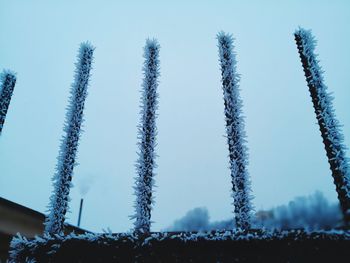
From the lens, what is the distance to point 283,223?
2.23 m

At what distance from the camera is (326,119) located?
312cm

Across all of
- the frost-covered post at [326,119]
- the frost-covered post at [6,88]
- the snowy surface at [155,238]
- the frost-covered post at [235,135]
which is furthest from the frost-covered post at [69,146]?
the frost-covered post at [326,119]

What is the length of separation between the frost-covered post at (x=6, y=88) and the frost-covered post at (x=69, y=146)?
1.15 m

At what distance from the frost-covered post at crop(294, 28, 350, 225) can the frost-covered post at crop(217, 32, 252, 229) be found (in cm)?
86

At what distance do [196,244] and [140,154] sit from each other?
1484mm

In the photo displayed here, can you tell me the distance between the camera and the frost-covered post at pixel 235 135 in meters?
3.03

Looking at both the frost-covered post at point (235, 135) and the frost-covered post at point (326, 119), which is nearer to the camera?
the frost-covered post at point (326, 119)

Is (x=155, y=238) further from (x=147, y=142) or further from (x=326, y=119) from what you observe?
(x=326, y=119)

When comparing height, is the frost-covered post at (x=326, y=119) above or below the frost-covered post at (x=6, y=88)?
below

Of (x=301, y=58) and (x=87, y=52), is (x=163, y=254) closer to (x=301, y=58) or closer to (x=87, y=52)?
(x=301, y=58)

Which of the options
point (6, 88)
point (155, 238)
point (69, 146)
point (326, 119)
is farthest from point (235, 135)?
point (6, 88)

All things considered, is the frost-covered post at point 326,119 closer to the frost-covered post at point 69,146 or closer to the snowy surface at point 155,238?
the snowy surface at point 155,238

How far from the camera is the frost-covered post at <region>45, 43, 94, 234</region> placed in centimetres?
315

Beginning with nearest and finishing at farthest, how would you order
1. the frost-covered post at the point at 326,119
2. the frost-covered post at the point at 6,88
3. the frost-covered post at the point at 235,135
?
the frost-covered post at the point at 326,119, the frost-covered post at the point at 235,135, the frost-covered post at the point at 6,88
